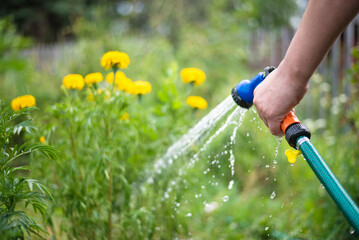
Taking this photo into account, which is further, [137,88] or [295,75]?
[137,88]

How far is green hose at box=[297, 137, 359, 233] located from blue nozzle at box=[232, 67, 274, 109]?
252 millimetres

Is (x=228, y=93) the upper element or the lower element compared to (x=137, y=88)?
upper

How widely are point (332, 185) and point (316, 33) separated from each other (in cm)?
40

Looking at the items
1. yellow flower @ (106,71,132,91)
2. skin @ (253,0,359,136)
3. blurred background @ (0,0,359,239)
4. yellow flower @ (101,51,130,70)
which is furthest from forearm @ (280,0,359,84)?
yellow flower @ (106,71,132,91)

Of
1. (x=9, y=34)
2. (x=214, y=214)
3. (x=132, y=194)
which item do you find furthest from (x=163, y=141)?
(x=9, y=34)

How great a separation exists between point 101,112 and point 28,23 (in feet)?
40.6

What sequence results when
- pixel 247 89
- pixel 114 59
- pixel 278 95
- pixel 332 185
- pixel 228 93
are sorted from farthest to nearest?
pixel 228 93
pixel 114 59
pixel 247 89
pixel 278 95
pixel 332 185

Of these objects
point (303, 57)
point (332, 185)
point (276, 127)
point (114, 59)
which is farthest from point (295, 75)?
point (114, 59)

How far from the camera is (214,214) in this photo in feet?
6.86

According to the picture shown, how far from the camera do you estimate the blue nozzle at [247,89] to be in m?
1.05

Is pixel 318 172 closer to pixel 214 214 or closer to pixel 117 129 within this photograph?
pixel 117 129

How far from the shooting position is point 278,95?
0.90 m

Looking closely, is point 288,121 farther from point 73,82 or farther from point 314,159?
point 73,82

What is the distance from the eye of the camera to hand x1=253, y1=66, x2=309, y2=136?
886mm
